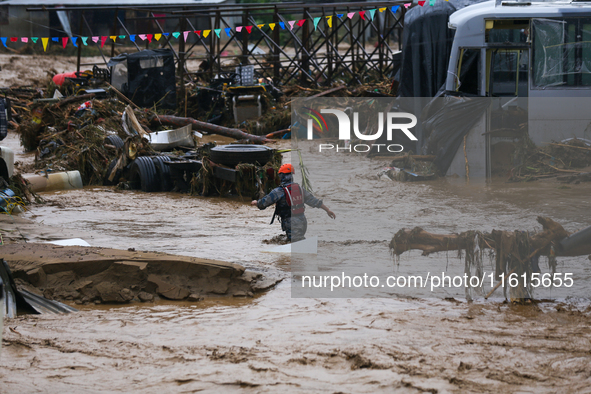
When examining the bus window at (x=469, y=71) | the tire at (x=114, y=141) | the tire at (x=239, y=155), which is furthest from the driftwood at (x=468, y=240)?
the tire at (x=114, y=141)

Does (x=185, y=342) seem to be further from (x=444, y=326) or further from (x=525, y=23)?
(x=525, y=23)

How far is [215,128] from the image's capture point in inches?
621

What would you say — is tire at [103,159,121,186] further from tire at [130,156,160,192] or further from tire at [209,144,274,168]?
tire at [209,144,274,168]

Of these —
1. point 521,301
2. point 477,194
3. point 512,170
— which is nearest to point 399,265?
point 521,301

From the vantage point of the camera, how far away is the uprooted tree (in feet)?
15.9

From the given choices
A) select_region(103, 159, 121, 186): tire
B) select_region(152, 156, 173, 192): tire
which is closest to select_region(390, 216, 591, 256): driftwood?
select_region(152, 156, 173, 192): tire

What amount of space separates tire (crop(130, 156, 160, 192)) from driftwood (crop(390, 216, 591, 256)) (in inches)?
259

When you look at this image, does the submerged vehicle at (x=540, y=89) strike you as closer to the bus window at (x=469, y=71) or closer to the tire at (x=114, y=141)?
the bus window at (x=469, y=71)

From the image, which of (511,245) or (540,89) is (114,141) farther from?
(511,245)

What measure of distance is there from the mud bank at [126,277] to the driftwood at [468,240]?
129cm

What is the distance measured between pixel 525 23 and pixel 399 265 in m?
6.58

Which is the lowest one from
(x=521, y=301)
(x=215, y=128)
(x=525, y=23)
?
(x=521, y=301)

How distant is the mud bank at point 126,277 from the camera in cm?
514

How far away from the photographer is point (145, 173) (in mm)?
10742
